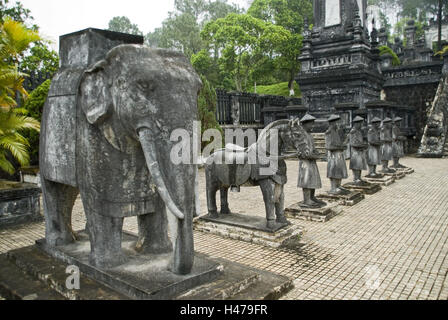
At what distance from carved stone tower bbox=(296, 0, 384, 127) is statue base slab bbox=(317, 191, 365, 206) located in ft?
33.6

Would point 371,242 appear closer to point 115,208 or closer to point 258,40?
point 115,208

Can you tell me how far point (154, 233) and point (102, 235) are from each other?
1.83 ft

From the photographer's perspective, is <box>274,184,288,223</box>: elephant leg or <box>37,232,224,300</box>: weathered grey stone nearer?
<box>37,232,224,300</box>: weathered grey stone

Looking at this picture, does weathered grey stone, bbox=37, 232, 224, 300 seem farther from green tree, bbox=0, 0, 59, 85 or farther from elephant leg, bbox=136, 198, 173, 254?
green tree, bbox=0, 0, 59, 85

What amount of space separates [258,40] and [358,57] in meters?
9.44

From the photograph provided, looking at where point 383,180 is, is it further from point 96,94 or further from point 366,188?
point 96,94

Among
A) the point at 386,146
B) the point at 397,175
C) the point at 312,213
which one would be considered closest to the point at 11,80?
the point at 312,213

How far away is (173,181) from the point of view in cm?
287

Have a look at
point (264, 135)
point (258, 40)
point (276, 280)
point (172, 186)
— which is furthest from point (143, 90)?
point (258, 40)

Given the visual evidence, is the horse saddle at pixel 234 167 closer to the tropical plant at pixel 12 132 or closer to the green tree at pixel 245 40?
the tropical plant at pixel 12 132

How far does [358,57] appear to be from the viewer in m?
18.2

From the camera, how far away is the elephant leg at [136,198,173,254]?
3734 millimetres

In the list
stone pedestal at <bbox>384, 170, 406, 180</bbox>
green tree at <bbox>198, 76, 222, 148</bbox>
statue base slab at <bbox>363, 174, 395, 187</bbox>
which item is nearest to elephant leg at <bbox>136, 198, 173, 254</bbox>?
statue base slab at <bbox>363, 174, 395, 187</bbox>

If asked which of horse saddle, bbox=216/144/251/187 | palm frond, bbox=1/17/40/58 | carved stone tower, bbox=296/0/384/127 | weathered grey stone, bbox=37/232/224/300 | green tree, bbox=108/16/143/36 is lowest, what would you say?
weathered grey stone, bbox=37/232/224/300
